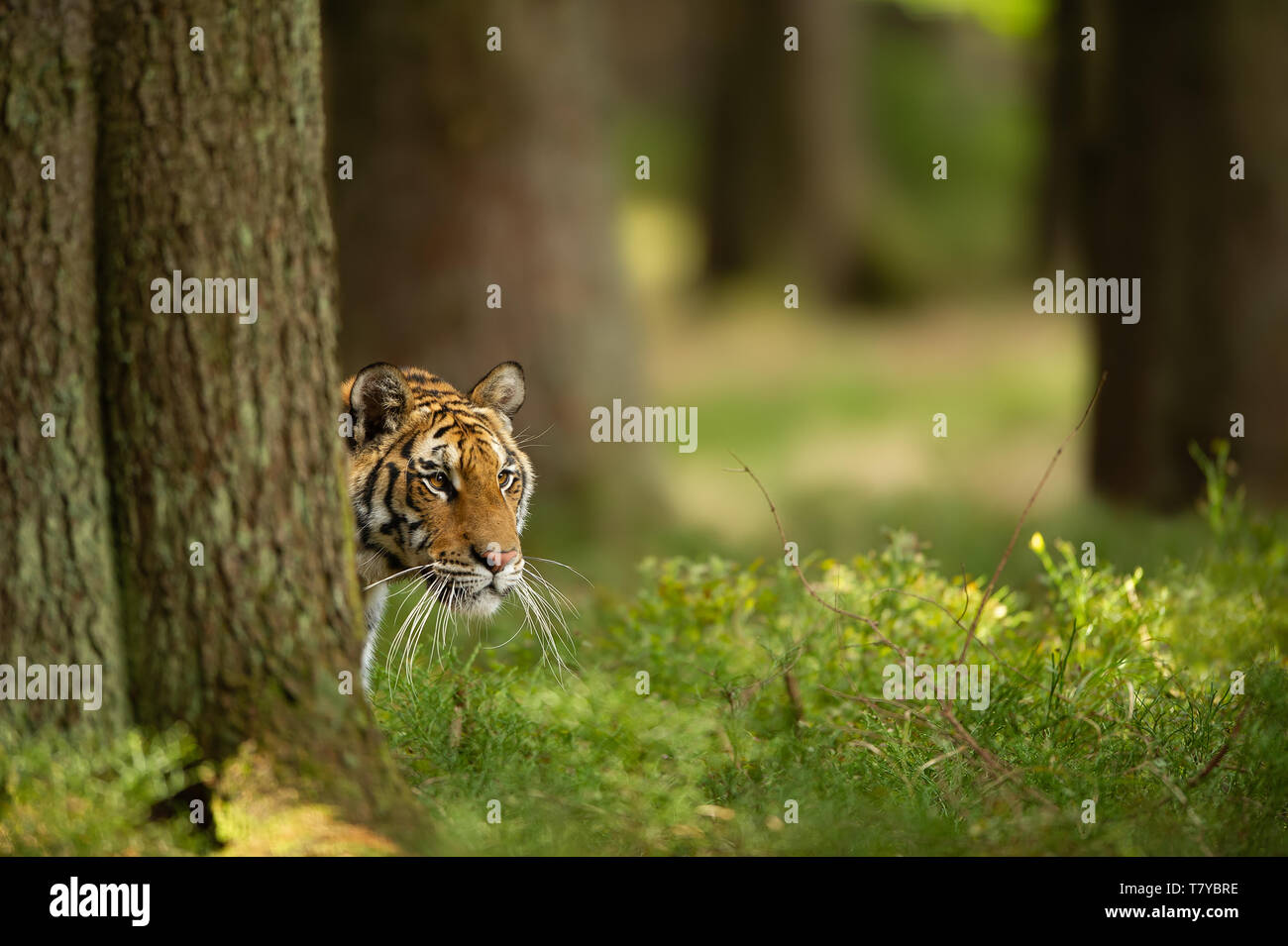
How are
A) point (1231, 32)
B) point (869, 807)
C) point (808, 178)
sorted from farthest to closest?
point (808, 178), point (1231, 32), point (869, 807)

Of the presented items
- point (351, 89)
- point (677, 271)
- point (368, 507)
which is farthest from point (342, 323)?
point (677, 271)

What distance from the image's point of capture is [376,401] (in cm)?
497

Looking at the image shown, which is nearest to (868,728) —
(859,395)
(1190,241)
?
(1190,241)

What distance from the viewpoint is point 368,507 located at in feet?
16.2

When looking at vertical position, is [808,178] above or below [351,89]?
above

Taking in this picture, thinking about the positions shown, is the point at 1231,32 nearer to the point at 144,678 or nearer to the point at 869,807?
the point at 869,807

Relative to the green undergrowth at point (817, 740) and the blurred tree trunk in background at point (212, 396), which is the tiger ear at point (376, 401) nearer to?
the green undergrowth at point (817, 740)

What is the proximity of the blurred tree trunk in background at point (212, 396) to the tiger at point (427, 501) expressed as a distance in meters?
0.91

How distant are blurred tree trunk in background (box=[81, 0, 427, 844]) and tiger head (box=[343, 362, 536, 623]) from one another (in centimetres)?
96

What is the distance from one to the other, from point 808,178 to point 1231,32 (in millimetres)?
12102

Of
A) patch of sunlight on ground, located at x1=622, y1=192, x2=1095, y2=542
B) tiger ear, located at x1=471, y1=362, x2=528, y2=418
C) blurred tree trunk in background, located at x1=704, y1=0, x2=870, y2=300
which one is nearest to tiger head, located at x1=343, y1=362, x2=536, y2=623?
tiger ear, located at x1=471, y1=362, x2=528, y2=418

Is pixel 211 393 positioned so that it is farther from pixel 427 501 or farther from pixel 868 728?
pixel 868 728

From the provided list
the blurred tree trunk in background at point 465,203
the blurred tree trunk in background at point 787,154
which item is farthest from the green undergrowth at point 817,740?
the blurred tree trunk in background at point 787,154
